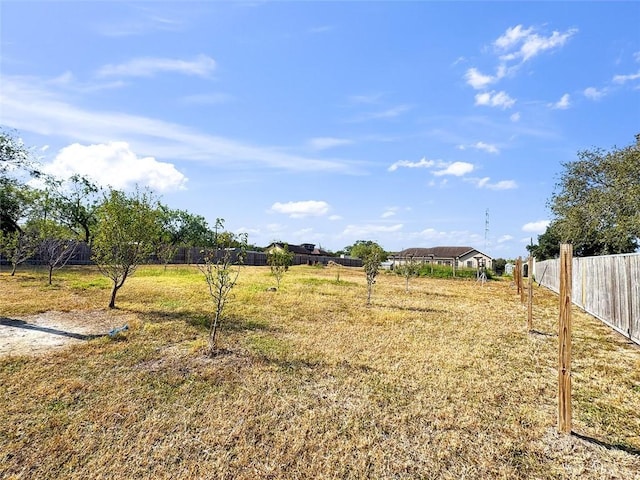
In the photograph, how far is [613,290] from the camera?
896 cm

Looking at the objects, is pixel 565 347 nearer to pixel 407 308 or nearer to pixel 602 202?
pixel 407 308

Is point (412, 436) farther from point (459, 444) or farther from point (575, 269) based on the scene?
point (575, 269)

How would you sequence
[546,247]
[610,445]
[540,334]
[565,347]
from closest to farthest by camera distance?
[610,445]
[565,347]
[540,334]
[546,247]

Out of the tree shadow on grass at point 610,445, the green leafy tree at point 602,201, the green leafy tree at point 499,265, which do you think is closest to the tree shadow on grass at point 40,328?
the tree shadow on grass at point 610,445

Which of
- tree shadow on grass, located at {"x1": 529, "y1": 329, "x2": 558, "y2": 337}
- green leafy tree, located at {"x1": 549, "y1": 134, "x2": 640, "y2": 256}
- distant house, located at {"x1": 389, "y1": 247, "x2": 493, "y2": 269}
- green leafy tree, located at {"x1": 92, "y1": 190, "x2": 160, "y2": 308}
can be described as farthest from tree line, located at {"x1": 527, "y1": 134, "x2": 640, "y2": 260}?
distant house, located at {"x1": 389, "y1": 247, "x2": 493, "y2": 269}

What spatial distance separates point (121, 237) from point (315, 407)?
8.05 m

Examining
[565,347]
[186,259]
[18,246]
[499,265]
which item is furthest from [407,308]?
[499,265]

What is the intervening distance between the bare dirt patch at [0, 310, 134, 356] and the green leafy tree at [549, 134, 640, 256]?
806 inches

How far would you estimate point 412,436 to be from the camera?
11.2 ft

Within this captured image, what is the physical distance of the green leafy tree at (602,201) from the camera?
1684 centimetres

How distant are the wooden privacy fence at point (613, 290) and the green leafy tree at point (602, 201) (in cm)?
640

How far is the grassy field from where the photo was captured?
297 cm

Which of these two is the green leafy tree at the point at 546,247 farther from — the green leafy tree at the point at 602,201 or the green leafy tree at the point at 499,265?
the green leafy tree at the point at 602,201

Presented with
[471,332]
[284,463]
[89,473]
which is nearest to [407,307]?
[471,332]
